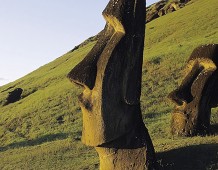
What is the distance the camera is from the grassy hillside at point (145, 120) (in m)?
17.0

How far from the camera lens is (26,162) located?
2436 centimetres

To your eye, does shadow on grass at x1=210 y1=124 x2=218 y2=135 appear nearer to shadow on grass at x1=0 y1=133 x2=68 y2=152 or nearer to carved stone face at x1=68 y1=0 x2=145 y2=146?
carved stone face at x1=68 y1=0 x2=145 y2=146

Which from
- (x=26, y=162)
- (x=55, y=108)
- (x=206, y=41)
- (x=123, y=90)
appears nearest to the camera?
(x=123, y=90)

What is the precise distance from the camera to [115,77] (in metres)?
13.7

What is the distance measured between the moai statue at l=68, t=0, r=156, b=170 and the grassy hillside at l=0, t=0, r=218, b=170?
1388mm

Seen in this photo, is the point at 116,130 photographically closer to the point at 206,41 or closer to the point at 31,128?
the point at 31,128

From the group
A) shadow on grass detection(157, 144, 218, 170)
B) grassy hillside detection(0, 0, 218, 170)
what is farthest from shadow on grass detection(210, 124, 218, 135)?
shadow on grass detection(157, 144, 218, 170)

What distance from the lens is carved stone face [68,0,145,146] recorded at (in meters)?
13.7

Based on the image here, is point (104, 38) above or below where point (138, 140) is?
above

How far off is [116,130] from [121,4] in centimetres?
376

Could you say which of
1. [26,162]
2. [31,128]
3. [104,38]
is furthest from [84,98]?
[31,128]

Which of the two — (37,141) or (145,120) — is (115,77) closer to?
(145,120)

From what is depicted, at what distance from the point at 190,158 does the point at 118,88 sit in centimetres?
365

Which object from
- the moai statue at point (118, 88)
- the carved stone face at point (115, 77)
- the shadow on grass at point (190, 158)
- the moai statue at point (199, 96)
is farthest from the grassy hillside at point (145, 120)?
the carved stone face at point (115, 77)
